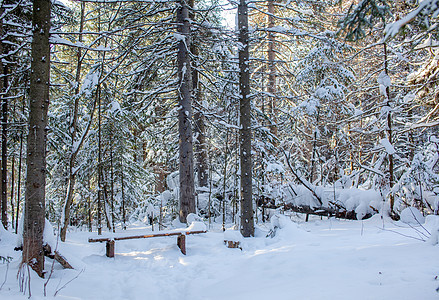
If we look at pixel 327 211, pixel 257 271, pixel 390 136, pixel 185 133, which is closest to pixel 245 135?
pixel 185 133

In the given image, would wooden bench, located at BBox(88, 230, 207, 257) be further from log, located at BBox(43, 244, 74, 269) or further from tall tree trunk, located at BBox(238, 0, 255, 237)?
tall tree trunk, located at BBox(238, 0, 255, 237)

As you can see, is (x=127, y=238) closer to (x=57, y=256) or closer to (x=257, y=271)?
(x=57, y=256)

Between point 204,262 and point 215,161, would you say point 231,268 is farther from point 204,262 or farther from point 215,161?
point 215,161

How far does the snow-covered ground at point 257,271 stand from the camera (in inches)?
160

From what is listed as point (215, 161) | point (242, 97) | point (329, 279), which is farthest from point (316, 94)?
point (329, 279)

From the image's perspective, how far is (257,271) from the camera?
18.4ft

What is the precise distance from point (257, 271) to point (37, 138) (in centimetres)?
459

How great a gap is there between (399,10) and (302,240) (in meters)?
7.31

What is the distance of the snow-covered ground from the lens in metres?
4.05

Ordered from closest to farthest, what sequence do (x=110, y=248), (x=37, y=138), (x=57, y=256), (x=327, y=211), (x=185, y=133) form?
(x=37, y=138)
(x=57, y=256)
(x=110, y=248)
(x=185, y=133)
(x=327, y=211)

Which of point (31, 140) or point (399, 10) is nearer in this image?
point (31, 140)

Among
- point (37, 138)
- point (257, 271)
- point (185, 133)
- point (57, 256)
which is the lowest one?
point (257, 271)

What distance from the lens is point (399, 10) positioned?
344 inches

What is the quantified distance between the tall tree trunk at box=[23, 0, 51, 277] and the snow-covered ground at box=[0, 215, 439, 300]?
54 cm
